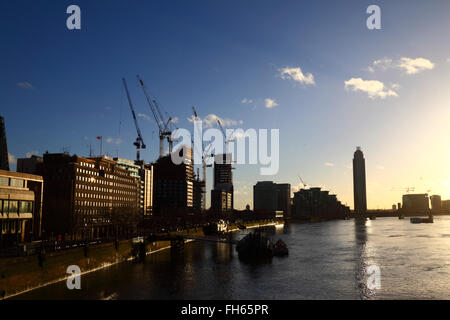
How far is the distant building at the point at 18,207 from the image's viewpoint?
92125 millimetres

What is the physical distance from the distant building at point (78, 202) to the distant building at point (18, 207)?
1860 centimetres

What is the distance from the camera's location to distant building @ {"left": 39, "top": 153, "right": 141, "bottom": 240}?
13388 centimetres

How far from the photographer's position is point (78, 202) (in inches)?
5659

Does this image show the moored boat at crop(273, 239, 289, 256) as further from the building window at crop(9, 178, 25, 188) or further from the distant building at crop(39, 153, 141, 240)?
the building window at crop(9, 178, 25, 188)

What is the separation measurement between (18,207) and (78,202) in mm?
46422

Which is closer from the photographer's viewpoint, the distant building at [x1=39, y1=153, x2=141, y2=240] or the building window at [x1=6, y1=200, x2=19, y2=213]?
the building window at [x1=6, y1=200, x2=19, y2=213]

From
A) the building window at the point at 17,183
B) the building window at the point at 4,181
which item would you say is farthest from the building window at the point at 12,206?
the building window at the point at 17,183

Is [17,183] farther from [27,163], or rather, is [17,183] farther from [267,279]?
[27,163]

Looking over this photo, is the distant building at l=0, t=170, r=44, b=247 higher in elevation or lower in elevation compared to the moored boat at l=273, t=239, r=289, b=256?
higher

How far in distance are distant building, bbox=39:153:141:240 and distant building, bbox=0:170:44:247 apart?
1860 cm
